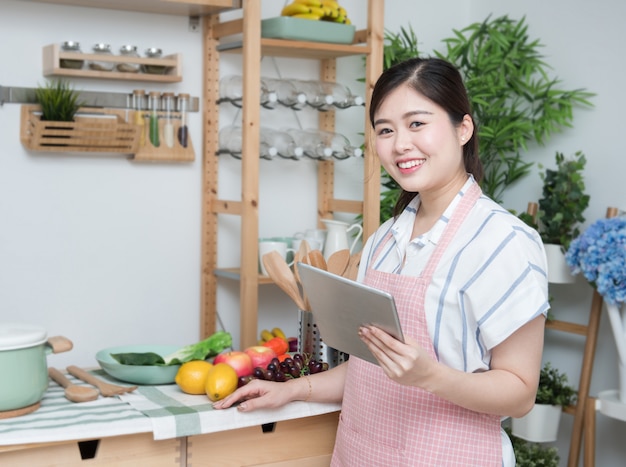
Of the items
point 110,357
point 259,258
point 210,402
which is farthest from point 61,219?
point 210,402

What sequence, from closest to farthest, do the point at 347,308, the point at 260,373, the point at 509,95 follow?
the point at 347,308, the point at 260,373, the point at 509,95

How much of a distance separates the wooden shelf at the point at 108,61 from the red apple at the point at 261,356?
4.08ft

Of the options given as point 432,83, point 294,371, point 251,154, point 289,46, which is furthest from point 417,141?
point 289,46

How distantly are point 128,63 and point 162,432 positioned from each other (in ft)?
5.13

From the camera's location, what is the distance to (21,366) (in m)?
1.73

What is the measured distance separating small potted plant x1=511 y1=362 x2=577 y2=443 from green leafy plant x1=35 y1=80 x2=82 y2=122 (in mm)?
1863

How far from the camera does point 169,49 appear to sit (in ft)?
10.2

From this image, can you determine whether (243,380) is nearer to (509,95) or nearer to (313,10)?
(313,10)

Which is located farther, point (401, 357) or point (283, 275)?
point (283, 275)

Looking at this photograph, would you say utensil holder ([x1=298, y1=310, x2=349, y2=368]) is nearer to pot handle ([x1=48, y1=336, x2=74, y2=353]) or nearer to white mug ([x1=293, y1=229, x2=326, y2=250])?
pot handle ([x1=48, y1=336, x2=74, y2=353])

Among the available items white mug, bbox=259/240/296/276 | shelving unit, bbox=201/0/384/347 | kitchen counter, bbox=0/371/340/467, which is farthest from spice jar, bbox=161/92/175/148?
kitchen counter, bbox=0/371/340/467

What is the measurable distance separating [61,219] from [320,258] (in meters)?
1.15

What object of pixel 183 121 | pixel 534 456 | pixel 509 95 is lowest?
pixel 534 456

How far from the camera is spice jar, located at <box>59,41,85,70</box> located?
2803mm
